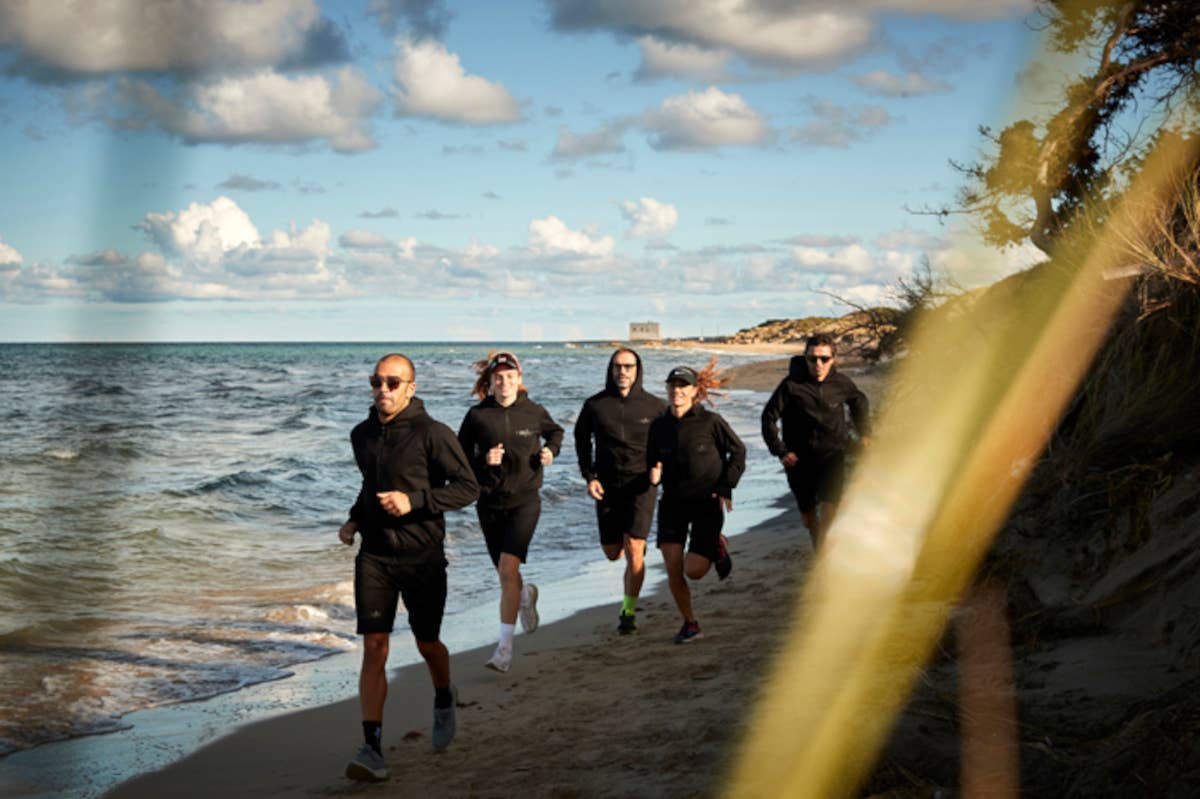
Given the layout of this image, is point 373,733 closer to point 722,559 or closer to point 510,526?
point 510,526

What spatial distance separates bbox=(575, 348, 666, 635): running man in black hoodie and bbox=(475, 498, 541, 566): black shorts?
0.62 metres

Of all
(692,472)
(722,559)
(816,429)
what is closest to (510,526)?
(692,472)

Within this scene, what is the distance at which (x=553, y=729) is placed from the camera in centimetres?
588

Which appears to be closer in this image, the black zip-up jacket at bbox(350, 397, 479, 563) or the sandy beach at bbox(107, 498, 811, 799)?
the sandy beach at bbox(107, 498, 811, 799)

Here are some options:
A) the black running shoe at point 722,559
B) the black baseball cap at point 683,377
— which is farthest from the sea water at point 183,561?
the black baseball cap at point 683,377

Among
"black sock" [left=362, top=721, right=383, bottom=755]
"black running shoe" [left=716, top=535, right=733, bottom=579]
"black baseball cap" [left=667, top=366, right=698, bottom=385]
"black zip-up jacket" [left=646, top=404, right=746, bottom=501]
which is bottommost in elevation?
"black sock" [left=362, top=721, right=383, bottom=755]

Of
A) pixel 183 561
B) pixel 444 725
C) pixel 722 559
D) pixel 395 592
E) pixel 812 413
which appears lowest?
pixel 183 561

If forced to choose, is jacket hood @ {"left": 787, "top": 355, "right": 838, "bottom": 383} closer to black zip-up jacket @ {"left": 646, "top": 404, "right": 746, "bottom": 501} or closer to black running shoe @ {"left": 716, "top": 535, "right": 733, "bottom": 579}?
Answer: black zip-up jacket @ {"left": 646, "top": 404, "right": 746, "bottom": 501}

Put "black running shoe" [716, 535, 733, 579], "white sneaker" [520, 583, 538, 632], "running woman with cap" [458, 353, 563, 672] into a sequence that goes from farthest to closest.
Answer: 1. "white sneaker" [520, 583, 538, 632]
2. "black running shoe" [716, 535, 733, 579]
3. "running woman with cap" [458, 353, 563, 672]

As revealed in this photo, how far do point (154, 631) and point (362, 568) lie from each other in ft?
14.9

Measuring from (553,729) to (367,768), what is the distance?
1035 mm

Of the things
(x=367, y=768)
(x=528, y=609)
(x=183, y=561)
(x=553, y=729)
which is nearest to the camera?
(x=367, y=768)

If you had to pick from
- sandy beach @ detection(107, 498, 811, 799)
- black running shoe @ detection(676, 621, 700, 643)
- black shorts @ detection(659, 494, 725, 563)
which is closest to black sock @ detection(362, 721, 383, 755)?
sandy beach @ detection(107, 498, 811, 799)

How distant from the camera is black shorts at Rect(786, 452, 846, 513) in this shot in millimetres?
9305
